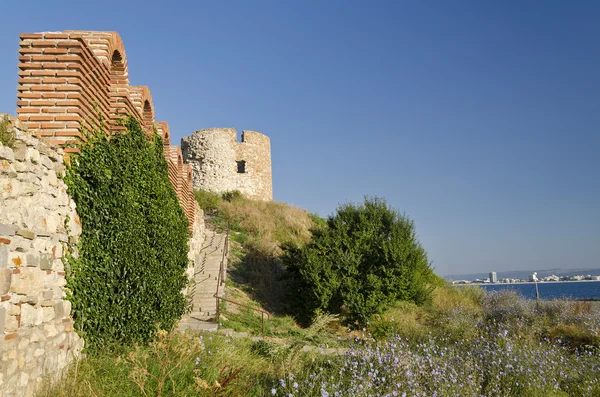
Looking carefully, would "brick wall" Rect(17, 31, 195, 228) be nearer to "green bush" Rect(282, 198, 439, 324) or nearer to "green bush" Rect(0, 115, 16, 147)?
"green bush" Rect(0, 115, 16, 147)

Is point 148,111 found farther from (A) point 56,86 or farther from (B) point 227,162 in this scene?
(B) point 227,162

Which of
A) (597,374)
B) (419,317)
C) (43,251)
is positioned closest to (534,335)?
(597,374)

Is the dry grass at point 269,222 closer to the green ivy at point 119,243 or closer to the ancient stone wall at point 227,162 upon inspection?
the ancient stone wall at point 227,162

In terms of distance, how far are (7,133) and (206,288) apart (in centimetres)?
964

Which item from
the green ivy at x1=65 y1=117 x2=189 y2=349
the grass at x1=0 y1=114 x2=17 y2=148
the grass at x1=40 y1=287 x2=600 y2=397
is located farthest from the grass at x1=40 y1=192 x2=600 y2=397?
the grass at x1=0 y1=114 x2=17 y2=148

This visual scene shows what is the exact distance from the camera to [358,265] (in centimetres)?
1465

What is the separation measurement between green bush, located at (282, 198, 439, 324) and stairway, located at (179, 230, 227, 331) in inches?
98.8

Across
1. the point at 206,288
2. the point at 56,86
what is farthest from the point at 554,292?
the point at 56,86

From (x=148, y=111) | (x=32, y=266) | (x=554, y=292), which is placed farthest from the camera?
(x=554, y=292)

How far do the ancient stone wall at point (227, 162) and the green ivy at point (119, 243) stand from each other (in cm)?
2035

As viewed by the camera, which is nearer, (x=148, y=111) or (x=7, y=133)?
(x=7, y=133)

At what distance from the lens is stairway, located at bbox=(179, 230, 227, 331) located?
10.8 m

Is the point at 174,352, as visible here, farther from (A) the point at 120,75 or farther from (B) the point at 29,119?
(A) the point at 120,75

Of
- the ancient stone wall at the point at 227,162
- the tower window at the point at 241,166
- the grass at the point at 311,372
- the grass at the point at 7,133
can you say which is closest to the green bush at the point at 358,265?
the grass at the point at 311,372
